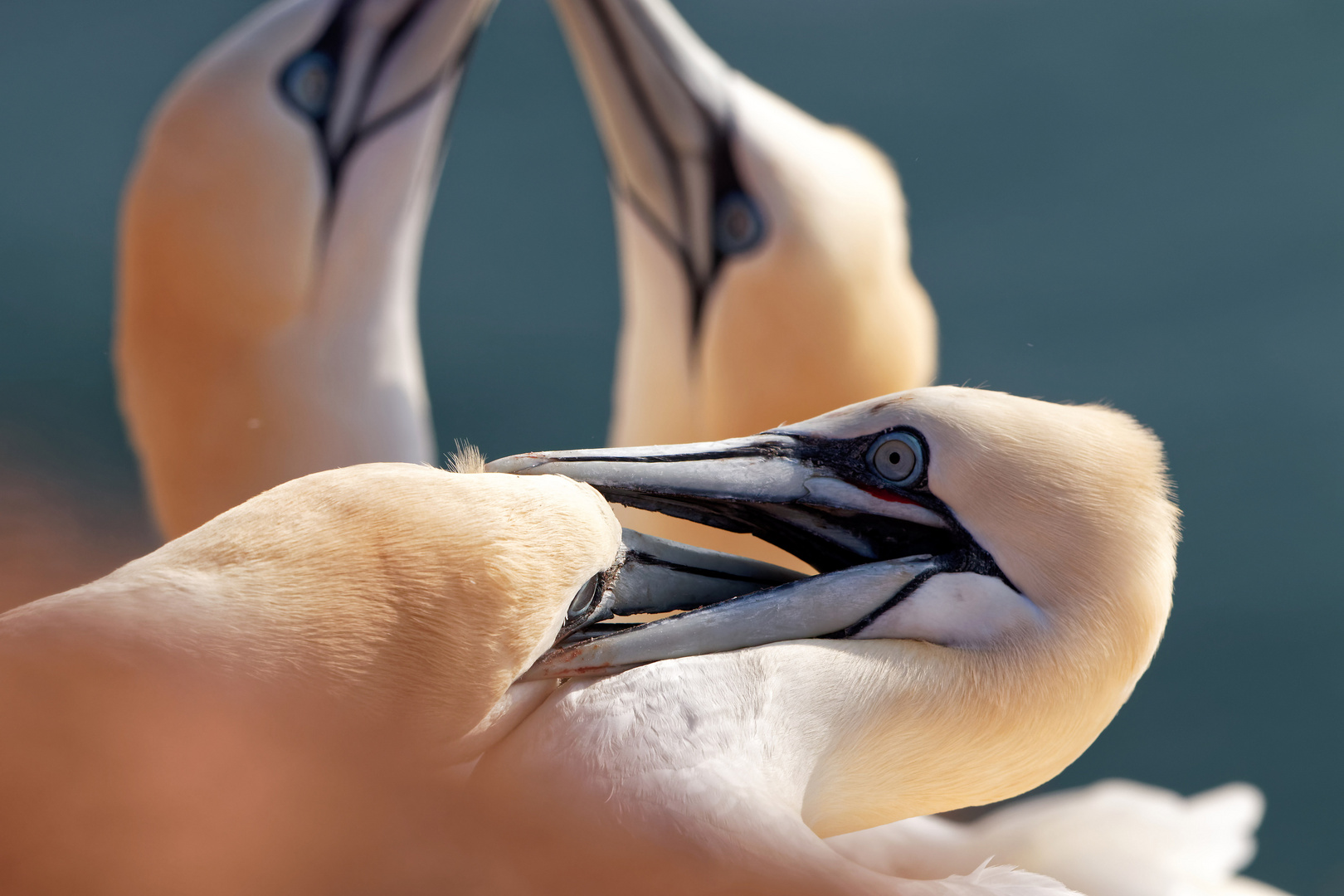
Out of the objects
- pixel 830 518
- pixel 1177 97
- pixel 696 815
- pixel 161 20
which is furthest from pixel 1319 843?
pixel 161 20

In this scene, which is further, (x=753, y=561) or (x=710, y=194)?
(x=710, y=194)

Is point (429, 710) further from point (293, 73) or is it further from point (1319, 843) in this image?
point (1319, 843)

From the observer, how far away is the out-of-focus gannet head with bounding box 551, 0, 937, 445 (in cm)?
248

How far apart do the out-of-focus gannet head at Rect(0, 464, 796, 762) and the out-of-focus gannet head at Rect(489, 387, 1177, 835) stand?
6.1 inches

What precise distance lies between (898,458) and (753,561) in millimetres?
203

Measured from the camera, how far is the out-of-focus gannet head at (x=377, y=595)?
942 mm

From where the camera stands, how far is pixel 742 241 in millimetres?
2584

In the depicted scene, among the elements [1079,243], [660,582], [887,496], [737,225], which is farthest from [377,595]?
[1079,243]

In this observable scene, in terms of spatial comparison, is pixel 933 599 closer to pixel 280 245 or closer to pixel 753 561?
pixel 753 561

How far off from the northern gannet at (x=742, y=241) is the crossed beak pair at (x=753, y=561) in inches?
40.3

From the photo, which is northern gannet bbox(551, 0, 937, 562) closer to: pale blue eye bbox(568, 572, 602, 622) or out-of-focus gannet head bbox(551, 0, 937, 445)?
out-of-focus gannet head bbox(551, 0, 937, 445)

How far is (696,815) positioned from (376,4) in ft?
6.49

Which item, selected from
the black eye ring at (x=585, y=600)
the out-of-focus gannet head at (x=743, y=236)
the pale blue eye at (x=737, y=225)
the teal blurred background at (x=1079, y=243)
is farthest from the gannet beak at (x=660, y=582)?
the teal blurred background at (x=1079, y=243)

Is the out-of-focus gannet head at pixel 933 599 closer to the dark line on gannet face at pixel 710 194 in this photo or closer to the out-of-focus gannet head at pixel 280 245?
the dark line on gannet face at pixel 710 194
